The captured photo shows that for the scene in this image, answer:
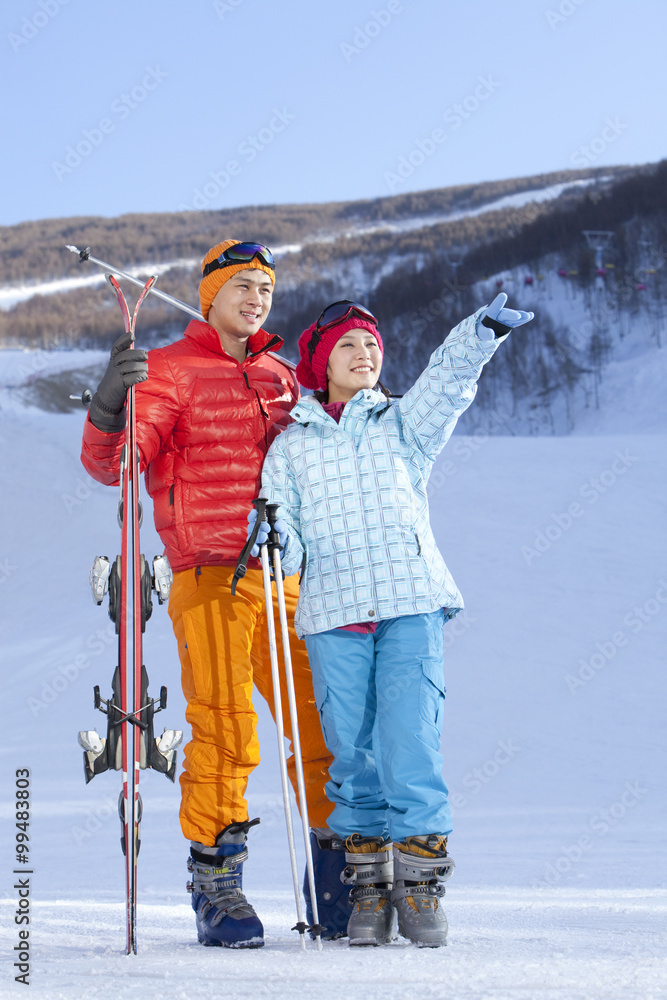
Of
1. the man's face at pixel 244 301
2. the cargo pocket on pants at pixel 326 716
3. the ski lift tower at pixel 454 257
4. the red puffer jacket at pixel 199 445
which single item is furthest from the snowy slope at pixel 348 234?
the cargo pocket on pants at pixel 326 716

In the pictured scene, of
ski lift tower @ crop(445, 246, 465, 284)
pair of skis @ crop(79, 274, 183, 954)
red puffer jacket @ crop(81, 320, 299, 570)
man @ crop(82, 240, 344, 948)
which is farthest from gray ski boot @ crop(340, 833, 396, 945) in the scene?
ski lift tower @ crop(445, 246, 465, 284)

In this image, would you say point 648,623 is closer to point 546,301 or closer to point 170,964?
point 170,964

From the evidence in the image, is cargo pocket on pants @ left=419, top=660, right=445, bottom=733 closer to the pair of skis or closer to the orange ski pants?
the orange ski pants

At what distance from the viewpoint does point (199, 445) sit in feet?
8.39

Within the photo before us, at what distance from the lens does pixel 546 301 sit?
36000mm

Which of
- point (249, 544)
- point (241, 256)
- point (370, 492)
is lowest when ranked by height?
point (249, 544)

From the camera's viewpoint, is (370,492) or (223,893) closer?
(223,893)

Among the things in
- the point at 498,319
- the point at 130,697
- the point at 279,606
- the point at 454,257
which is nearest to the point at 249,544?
the point at 279,606

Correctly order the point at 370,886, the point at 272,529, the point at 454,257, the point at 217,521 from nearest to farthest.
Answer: the point at 370,886 < the point at 272,529 < the point at 217,521 < the point at 454,257

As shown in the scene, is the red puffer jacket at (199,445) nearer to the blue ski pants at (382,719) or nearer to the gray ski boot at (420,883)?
the blue ski pants at (382,719)

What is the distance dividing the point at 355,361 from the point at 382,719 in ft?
3.15

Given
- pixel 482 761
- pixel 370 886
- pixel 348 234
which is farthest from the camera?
pixel 348 234

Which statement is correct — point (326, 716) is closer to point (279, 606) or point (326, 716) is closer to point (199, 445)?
point (279, 606)

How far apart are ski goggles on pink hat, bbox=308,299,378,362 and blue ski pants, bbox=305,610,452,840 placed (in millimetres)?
832
